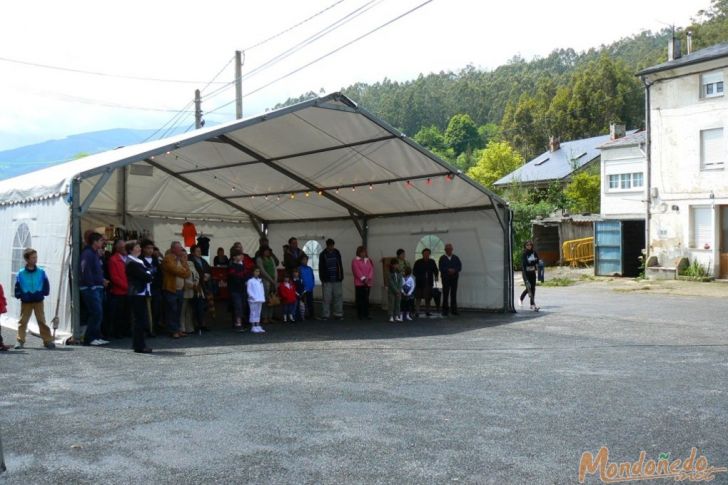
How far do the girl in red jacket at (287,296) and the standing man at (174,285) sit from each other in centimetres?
266

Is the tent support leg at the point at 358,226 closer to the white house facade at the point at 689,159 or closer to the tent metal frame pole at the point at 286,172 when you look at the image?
the tent metal frame pole at the point at 286,172

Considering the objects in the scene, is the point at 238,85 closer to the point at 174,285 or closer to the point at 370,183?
the point at 370,183

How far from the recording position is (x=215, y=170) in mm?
16781

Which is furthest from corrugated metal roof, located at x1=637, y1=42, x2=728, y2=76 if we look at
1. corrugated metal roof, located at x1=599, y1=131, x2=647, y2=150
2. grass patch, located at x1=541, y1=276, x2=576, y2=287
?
corrugated metal roof, located at x1=599, y1=131, x2=647, y2=150

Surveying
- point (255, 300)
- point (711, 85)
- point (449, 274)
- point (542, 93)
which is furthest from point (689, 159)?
point (542, 93)

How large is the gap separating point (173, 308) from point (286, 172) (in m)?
5.38

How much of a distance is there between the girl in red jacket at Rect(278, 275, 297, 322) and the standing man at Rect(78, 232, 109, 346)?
406cm

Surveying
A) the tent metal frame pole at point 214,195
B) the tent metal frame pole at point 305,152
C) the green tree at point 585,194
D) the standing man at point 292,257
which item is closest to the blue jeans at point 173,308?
the standing man at point 292,257

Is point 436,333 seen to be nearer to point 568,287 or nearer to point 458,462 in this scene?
point 458,462

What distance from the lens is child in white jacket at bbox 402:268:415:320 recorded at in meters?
14.4

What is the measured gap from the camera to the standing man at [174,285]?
11781 millimetres

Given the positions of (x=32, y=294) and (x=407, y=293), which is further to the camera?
(x=407, y=293)

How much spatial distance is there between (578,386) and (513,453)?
2611 millimetres

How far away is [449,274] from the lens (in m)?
14.9
